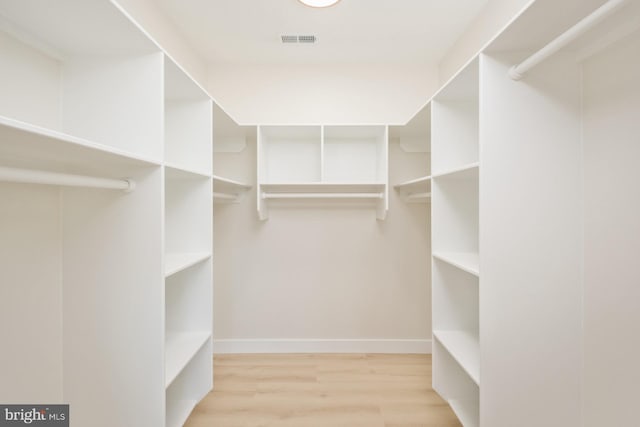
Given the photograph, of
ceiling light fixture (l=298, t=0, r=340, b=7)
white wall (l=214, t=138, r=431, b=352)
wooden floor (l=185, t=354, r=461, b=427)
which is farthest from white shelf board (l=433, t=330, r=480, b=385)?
ceiling light fixture (l=298, t=0, r=340, b=7)

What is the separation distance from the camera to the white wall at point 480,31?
1839 mm

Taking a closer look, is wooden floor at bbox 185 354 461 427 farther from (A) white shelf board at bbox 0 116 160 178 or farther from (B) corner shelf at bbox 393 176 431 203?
(A) white shelf board at bbox 0 116 160 178

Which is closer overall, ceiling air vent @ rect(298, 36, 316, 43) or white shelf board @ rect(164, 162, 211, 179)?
white shelf board @ rect(164, 162, 211, 179)

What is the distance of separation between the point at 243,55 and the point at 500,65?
204cm

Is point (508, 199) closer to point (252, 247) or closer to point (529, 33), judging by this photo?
point (529, 33)

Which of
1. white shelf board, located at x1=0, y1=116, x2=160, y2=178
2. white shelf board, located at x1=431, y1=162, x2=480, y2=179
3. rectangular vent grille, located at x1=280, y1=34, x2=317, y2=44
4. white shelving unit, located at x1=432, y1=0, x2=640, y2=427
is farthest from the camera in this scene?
rectangular vent grille, located at x1=280, y1=34, x2=317, y2=44

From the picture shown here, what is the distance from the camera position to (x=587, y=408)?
1304 mm

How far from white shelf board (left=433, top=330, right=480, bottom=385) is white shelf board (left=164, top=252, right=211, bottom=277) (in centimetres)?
143

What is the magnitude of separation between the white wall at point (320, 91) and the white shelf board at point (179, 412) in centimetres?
217

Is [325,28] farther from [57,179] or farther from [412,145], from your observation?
[57,179]

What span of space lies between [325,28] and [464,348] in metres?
2.25

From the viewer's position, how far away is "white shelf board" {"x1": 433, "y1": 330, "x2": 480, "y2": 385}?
4.95ft

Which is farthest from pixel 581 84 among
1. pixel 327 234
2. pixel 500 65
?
pixel 327 234

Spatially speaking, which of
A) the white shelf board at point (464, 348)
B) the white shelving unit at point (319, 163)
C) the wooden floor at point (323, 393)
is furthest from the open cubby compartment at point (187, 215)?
the white shelf board at point (464, 348)
